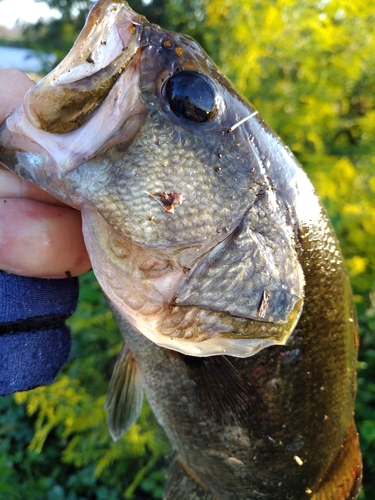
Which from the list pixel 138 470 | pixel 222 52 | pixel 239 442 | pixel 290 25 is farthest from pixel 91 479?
pixel 290 25

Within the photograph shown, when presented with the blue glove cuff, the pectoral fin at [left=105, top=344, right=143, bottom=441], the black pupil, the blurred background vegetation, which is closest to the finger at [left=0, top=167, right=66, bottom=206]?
the blue glove cuff

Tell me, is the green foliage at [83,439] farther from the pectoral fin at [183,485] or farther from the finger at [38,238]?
the finger at [38,238]

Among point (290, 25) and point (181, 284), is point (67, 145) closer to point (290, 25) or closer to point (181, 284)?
point (181, 284)

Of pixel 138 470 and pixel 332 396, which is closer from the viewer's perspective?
pixel 332 396

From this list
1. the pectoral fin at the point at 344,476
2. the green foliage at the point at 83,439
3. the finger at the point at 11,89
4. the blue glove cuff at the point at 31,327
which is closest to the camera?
the finger at the point at 11,89

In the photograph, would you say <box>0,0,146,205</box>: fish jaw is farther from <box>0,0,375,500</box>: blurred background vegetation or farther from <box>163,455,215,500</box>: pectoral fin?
<box>0,0,375,500</box>: blurred background vegetation

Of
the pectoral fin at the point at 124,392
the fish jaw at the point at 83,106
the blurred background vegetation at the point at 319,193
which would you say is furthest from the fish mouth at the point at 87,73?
the blurred background vegetation at the point at 319,193
